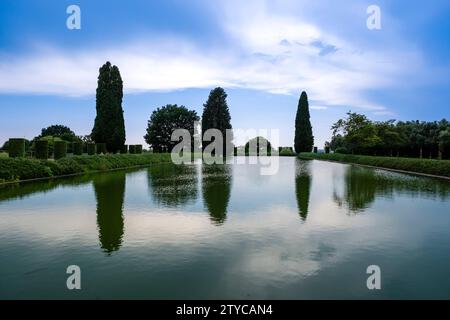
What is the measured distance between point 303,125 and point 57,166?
43938 millimetres

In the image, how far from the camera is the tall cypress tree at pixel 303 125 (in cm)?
5869

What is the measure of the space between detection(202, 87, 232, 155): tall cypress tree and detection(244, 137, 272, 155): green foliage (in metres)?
8.74

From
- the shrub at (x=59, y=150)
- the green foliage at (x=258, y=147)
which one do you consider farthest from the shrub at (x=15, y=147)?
the green foliage at (x=258, y=147)

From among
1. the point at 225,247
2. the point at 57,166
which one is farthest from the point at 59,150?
the point at 225,247

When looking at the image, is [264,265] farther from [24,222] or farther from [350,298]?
[24,222]

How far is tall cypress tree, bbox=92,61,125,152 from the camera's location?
37.5 metres

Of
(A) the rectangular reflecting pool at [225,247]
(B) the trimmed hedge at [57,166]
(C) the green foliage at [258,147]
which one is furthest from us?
(C) the green foliage at [258,147]

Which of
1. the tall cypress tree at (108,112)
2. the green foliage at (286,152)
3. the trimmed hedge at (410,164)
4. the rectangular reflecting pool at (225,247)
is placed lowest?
the rectangular reflecting pool at (225,247)

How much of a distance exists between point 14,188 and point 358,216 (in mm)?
12784

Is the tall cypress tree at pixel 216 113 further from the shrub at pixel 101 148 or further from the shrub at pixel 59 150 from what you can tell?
the shrub at pixel 59 150

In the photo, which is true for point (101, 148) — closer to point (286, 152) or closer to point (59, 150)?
point (59, 150)

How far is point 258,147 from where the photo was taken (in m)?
74.6

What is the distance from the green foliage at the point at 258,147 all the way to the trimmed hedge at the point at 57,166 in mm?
39857
